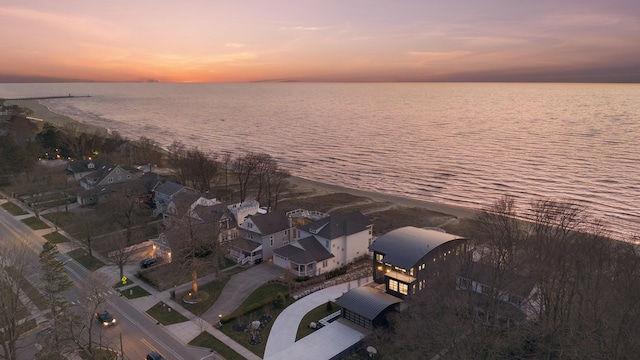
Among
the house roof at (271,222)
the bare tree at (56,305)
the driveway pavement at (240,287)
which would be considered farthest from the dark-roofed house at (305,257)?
the bare tree at (56,305)

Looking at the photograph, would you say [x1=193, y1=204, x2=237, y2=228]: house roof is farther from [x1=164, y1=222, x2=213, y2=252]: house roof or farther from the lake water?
the lake water

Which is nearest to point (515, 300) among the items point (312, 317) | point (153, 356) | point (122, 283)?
point (312, 317)

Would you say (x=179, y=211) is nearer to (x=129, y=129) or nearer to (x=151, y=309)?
(x=151, y=309)

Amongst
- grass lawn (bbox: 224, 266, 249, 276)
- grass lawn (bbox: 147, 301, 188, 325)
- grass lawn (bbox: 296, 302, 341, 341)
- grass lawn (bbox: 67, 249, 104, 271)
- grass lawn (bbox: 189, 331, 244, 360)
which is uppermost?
grass lawn (bbox: 67, 249, 104, 271)

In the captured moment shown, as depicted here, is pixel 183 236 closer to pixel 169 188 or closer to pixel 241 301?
pixel 241 301

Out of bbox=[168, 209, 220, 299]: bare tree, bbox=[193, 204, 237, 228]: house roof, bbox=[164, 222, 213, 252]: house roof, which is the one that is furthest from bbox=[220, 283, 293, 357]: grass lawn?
bbox=[193, 204, 237, 228]: house roof

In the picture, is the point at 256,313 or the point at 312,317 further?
the point at 256,313

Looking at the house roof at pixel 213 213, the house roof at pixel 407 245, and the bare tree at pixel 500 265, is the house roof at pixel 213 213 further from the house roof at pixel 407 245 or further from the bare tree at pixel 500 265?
the bare tree at pixel 500 265

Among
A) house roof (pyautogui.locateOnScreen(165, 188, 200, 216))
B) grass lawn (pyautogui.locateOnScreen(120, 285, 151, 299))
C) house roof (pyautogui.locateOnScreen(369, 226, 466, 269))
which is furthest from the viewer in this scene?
house roof (pyautogui.locateOnScreen(165, 188, 200, 216))
